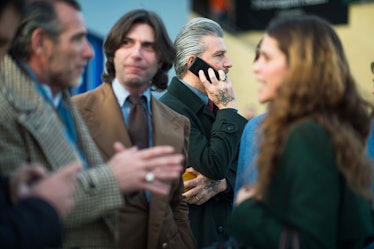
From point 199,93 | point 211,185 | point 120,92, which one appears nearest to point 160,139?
point 120,92

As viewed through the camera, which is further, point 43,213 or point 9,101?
point 9,101

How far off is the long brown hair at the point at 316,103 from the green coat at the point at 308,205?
44 millimetres

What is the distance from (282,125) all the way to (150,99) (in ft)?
3.85

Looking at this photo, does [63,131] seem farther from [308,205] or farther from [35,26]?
[308,205]

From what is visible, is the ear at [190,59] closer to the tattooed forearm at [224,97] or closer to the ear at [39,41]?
the tattooed forearm at [224,97]

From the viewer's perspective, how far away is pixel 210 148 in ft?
13.8

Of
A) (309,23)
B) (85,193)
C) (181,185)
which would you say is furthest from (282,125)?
(181,185)

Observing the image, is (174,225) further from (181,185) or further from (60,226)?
(60,226)

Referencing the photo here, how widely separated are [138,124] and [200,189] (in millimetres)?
866

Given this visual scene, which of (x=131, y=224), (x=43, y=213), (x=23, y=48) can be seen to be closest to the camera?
(x=43, y=213)


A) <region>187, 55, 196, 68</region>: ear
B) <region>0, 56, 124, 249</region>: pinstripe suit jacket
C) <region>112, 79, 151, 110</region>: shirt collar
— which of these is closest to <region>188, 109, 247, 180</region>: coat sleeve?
<region>187, 55, 196, 68</region>: ear

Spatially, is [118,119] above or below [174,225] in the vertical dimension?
above

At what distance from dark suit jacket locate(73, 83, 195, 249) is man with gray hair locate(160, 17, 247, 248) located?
1.42ft

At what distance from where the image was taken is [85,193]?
104 inches
